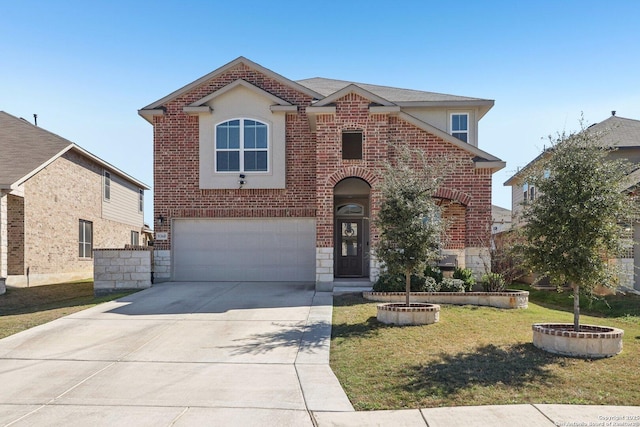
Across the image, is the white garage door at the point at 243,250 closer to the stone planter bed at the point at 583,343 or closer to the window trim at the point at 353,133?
the window trim at the point at 353,133

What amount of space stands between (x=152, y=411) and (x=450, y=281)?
31.2ft

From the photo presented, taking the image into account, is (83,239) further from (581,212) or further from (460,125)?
(581,212)

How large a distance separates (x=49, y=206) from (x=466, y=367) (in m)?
17.7

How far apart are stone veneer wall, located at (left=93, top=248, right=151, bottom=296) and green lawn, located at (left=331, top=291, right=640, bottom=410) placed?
770 centimetres

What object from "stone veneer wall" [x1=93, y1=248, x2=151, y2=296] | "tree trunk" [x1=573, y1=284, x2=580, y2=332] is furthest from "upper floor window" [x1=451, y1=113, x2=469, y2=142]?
"stone veneer wall" [x1=93, y1=248, x2=151, y2=296]

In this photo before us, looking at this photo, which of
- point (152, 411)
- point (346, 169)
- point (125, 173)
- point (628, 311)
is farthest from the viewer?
point (125, 173)

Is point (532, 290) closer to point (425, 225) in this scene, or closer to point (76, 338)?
point (425, 225)

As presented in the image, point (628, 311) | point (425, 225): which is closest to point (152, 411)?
point (425, 225)

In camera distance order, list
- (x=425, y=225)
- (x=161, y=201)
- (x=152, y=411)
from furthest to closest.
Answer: (x=161, y=201) → (x=425, y=225) → (x=152, y=411)

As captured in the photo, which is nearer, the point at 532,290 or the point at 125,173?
the point at 532,290

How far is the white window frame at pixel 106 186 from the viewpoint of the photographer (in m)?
25.1

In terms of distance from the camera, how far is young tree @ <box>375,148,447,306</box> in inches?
421

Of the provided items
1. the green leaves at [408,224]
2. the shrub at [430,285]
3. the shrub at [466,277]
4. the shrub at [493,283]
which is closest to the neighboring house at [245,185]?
the shrub at [466,277]

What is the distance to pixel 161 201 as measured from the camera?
57.2ft
